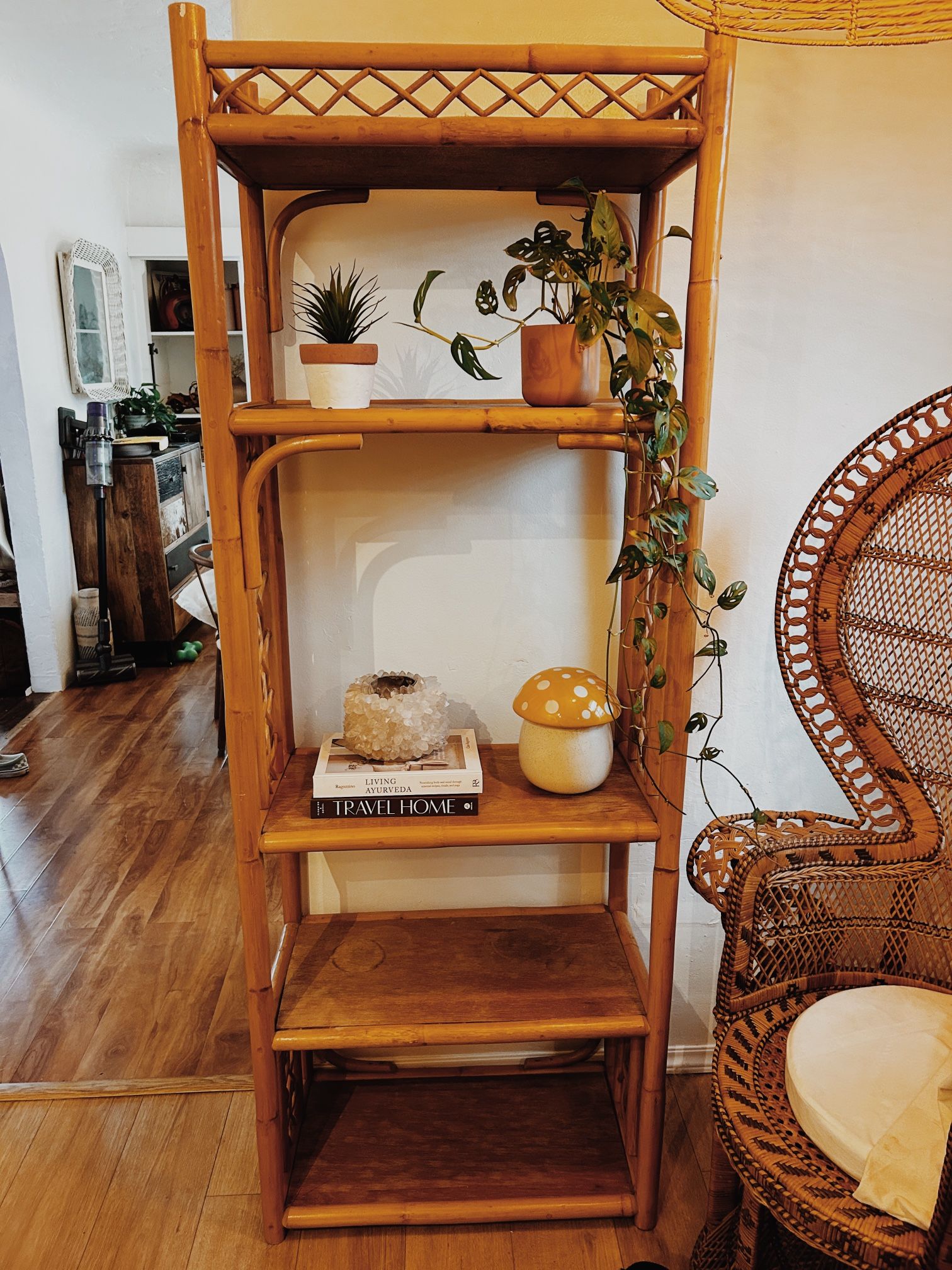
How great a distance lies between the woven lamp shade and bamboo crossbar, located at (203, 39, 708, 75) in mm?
322

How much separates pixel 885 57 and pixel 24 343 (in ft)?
11.6

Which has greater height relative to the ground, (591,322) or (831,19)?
(831,19)

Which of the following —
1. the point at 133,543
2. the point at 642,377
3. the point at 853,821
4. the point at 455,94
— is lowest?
the point at 133,543

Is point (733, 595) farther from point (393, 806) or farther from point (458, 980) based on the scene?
point (458, 980)

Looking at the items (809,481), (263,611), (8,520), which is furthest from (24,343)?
(809,481)

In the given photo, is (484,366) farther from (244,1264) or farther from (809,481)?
(244,1264)

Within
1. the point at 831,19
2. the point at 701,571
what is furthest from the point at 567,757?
the point at 831,19

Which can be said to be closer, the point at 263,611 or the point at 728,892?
the point at 728,892

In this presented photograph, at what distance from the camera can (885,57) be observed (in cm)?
155

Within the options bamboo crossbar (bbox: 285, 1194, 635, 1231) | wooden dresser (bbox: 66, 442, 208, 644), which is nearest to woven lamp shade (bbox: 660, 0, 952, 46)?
bamboo crossbar (bbox: 285, 1194, 635, 1231)

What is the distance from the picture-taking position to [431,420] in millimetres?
1301

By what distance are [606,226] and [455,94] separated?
25cm

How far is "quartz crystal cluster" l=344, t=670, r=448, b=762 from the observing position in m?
1.50

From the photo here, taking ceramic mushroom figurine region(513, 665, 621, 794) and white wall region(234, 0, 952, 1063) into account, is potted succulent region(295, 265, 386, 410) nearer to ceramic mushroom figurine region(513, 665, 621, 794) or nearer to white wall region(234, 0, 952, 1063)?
white wall region(234, 0, 952, 1063)
